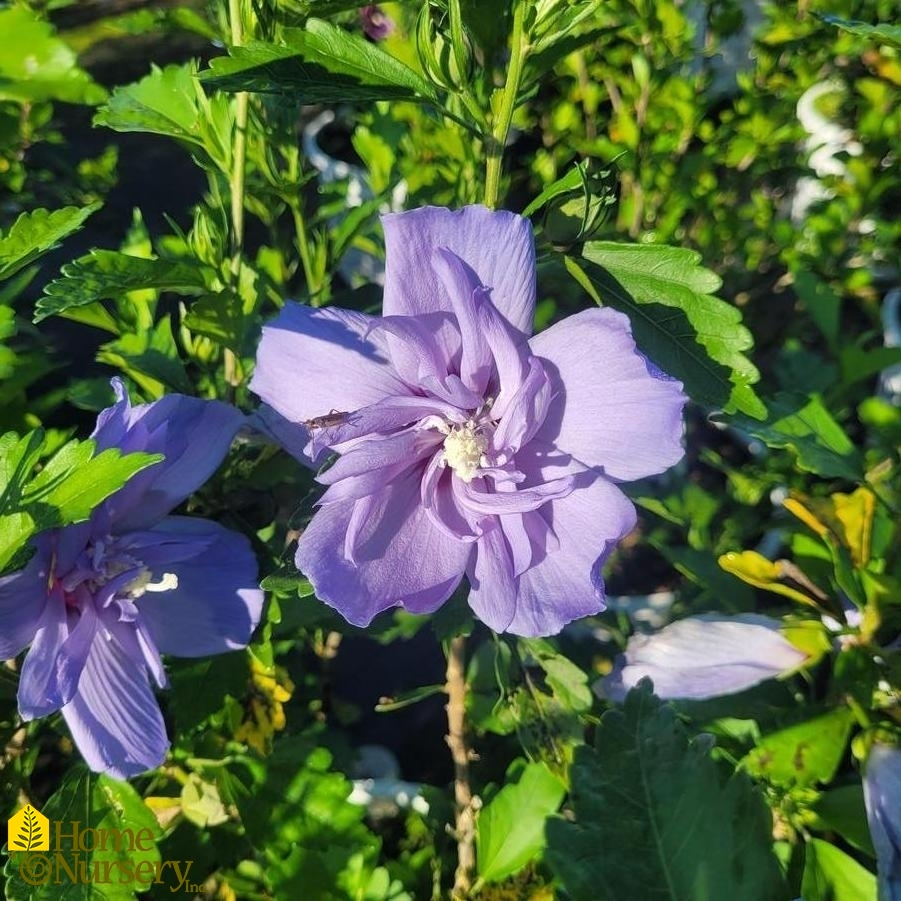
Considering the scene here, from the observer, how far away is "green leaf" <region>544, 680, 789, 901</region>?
632 mm

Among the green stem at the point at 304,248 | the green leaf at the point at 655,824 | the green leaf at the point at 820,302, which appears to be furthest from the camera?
the green leaf at the point at 820,302

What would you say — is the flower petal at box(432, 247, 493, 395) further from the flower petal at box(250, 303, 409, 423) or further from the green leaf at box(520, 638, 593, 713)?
the green leaf at box(520, 638, 593, 713)

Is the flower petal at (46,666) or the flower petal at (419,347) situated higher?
the flower petal at (419,347)

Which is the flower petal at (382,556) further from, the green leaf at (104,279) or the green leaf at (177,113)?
the green leaf at (177,113)

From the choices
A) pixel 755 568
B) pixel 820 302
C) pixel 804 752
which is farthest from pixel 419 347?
pixel 820 302

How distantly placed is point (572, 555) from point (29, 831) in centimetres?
Result: 59

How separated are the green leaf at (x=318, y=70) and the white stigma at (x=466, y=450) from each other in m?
0.27

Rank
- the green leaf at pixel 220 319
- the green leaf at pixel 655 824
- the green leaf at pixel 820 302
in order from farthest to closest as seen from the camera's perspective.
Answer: the green leaf at pixel 820 302 < the green leaf at pixel 220 319 < the green leaf at pixel 655 824

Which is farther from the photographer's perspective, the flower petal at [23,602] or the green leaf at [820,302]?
the green leaf at [820,302]

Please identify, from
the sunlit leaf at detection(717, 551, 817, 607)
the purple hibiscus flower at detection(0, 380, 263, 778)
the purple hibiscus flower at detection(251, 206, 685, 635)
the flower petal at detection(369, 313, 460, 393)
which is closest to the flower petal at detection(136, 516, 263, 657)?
the purple hibiscus flower at detection(0, 380, 263, 778)

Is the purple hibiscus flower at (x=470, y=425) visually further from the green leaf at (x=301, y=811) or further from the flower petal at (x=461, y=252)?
the green leaf at (x=301, y=811)

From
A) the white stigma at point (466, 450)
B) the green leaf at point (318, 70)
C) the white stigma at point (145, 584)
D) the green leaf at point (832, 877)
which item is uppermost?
the green leaf at point (318, 70)

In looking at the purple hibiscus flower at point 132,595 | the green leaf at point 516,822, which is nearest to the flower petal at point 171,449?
Answer: the purple hibiscus flower at point 132,595

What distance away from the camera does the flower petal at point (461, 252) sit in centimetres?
59
